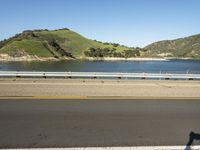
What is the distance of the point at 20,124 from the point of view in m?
7.83

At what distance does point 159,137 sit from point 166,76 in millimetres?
25670

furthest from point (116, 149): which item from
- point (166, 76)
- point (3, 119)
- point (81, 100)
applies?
A: point (166, 76)

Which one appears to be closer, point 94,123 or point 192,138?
point 192,138

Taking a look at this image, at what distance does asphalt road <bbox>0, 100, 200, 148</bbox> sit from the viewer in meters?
6.62

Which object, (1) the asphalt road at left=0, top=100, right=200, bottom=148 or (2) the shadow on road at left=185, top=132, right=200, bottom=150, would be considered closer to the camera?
(2) the shadow on road at left=185, top=132, right=200, bottom=150

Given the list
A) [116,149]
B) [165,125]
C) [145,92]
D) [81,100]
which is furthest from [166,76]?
[116,149]

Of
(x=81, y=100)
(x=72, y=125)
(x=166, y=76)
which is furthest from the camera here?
(x=166, y=76)

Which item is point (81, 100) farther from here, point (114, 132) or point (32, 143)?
point (32, 143)

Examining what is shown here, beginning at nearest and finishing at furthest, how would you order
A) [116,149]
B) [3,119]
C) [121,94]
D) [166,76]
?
[116,149], [3,119], [121,94], [166,76]

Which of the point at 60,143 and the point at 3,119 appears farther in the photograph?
the point at 3,119

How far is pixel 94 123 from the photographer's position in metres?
8.10

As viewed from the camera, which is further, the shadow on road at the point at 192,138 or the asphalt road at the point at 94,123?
the asphalt road at the point at 94,123

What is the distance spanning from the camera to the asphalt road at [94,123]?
21.7ft

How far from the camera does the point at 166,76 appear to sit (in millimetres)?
32031
